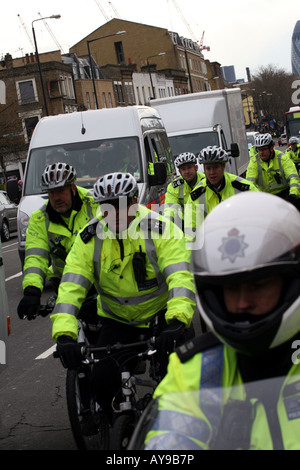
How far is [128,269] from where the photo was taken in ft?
16.2

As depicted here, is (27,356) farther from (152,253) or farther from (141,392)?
(152,253)

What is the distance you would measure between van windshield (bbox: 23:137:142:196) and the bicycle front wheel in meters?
6.64

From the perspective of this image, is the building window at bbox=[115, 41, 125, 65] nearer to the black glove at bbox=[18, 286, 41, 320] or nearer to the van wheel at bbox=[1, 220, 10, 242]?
the van wheel at bbox=[1, 220, 10, 242]

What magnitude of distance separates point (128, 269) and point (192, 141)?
564 inches

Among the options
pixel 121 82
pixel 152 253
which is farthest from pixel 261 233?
pixel 121 82

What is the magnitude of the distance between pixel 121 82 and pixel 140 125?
7644 cm

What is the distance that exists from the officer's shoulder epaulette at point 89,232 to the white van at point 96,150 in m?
6.26

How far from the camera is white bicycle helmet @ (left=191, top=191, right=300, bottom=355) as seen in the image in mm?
2268

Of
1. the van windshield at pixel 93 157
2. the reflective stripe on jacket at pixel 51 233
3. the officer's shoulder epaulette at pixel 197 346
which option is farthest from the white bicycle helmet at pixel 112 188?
the van windshield at pixel 93 157

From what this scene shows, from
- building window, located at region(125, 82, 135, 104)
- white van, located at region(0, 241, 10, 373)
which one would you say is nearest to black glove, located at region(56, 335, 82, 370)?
white van, located at region(0, 241, 10, 373)

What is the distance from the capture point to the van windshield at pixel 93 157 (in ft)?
38.2

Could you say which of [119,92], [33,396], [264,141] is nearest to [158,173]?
[264,141]

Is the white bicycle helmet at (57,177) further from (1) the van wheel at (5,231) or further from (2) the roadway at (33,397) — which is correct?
(1) the van wheel at (5,231)

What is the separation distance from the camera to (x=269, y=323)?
2342mm
